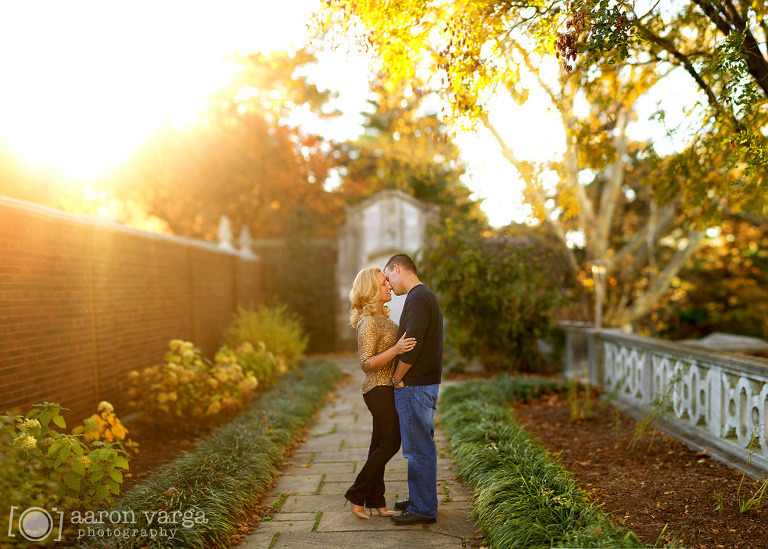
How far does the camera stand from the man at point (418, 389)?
13.4 feet

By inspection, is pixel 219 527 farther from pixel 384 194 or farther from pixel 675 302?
pixel 675 302

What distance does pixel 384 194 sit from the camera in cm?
1566

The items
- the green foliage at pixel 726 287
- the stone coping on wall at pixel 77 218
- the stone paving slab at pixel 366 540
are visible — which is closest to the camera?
the stone paving slab at pixel 366 540

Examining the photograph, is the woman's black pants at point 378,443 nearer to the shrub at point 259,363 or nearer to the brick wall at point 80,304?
the brick wall at point 80,304

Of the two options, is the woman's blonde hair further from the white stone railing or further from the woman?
the white stone railing

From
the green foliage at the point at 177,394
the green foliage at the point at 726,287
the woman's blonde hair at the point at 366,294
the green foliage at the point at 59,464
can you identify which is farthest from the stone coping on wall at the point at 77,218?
the green foliage at the point at 726,287

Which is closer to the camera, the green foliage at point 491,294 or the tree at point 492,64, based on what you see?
the tree at point 492,64

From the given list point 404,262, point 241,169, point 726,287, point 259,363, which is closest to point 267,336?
point 259,363

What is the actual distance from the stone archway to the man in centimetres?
1131

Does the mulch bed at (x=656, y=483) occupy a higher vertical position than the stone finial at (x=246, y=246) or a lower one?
lower

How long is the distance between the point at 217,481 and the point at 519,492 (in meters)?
2.18

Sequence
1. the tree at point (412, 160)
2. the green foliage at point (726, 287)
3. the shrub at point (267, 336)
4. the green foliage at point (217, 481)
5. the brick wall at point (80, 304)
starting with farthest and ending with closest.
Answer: the green foliage at point (726, 287), the tree at point (412, 160), the shrub at point (267, 336), the brick wall at point (80, 304), the green foliage at point (217, 481)

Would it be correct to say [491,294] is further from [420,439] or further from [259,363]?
[420,439]

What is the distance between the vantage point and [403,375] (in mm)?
4070
